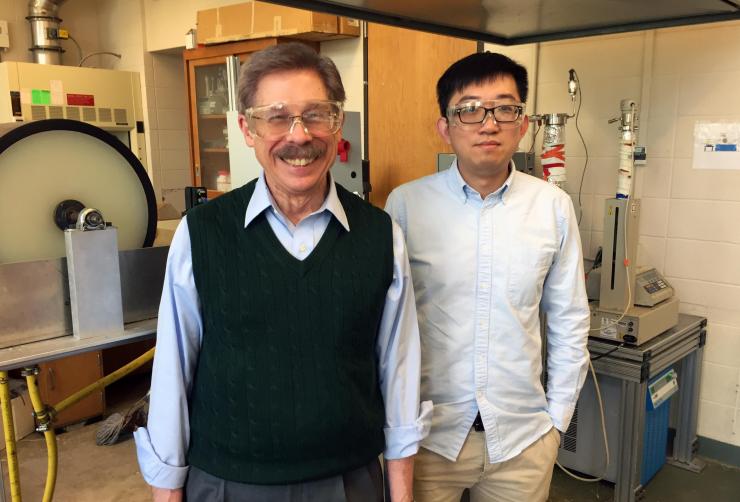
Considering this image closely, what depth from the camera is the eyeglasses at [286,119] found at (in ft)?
3.60

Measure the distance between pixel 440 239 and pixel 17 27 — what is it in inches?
198

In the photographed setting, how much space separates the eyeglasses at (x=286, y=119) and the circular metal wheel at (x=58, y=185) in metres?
0.69

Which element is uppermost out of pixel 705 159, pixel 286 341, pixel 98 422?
pixel 705 159

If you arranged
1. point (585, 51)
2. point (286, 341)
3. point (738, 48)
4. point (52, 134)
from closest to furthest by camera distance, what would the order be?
point (286, 341)
point (52, 134)
point (738, 48)
point (585, 51)

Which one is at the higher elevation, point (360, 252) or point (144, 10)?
point (144, 10)

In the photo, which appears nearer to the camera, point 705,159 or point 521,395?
point 521,395

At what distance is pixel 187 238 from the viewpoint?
1.11 m

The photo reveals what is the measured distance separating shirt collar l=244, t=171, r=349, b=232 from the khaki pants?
2.08 ft

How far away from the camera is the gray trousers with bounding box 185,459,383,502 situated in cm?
111

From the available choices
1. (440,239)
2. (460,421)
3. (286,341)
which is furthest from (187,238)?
(460,421)

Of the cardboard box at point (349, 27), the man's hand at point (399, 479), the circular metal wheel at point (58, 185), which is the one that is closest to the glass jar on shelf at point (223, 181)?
the cardboard box at point (349, 27)

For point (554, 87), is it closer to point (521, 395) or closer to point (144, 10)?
point (521, 395)

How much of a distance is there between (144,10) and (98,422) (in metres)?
3.44

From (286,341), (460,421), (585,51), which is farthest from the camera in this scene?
(585,51)
